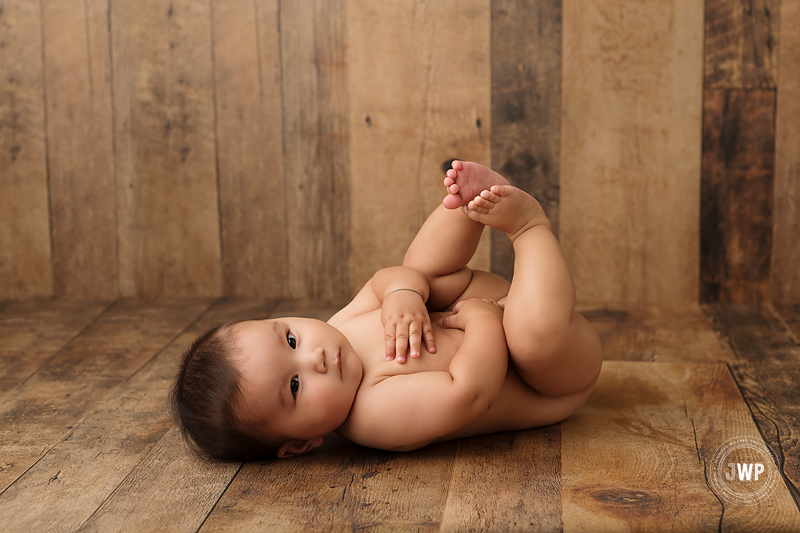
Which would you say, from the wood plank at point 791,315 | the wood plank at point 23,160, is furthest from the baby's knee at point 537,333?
the wood plank at point 23,160

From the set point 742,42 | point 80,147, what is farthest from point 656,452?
point 80,147

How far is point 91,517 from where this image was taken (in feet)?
2.61

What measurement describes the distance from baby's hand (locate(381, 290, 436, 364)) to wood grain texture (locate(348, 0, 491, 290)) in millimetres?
806

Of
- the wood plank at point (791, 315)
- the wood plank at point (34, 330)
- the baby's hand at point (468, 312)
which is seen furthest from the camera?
the wood plank at point (791, 315)

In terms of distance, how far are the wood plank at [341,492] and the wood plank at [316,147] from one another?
927 mm

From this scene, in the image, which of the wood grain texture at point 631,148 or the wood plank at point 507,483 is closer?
the wood plank at point 507,483

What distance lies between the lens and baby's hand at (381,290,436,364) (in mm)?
939

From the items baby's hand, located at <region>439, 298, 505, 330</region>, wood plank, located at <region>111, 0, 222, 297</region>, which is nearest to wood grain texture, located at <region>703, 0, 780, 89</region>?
baby's hand, located at <region>439, 298, 505, 330</region>

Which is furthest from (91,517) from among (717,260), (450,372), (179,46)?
(717,260)

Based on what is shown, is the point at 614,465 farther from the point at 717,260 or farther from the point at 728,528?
the point at 717,260

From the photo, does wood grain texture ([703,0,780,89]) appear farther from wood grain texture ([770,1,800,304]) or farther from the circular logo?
the circular logo

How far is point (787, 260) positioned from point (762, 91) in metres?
0.41

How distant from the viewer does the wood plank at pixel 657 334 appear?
1360 mm

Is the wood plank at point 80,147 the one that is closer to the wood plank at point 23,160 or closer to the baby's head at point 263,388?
the wood plank at point 23,160
